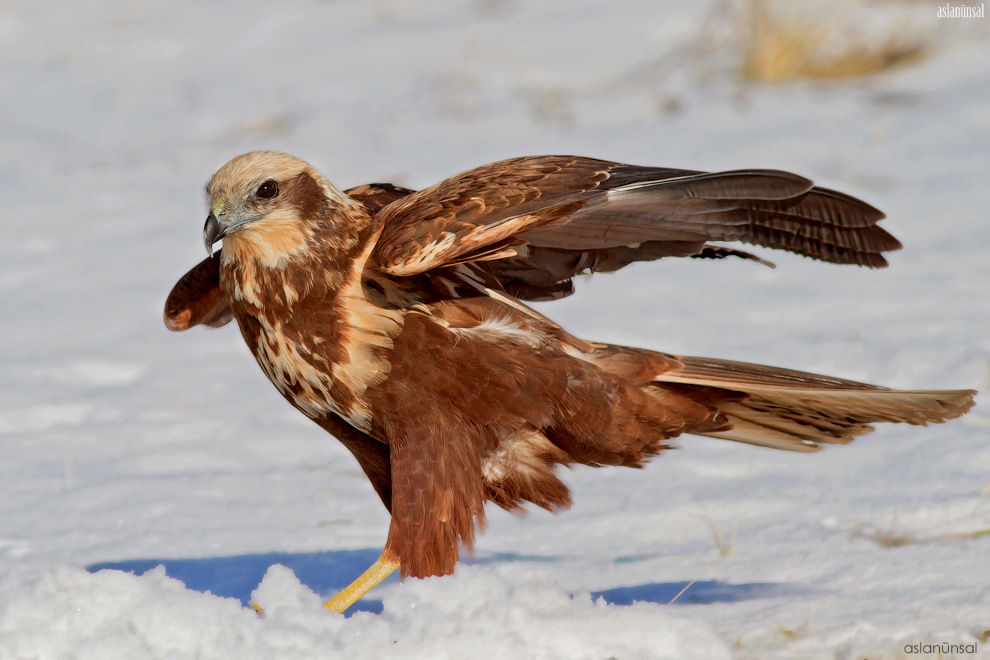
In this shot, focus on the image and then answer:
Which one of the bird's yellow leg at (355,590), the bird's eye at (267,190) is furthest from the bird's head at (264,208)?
the bird's yellow leg at (355,590)

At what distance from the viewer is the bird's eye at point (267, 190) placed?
389 centimetres

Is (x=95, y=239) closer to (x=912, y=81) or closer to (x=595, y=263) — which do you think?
(x=595, y=263)

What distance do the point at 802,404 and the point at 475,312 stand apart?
1206 millimetres

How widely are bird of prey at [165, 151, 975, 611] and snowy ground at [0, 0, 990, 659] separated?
420 millimetres

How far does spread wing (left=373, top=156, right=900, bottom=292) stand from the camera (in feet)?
11.5

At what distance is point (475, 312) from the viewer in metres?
3.83

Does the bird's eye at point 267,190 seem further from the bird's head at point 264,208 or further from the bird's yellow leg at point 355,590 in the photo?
the bird's yellow leg at point 355,590

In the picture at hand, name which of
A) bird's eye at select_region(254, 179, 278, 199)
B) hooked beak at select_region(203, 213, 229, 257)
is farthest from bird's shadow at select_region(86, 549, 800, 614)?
bird's eye at select_region(254, 179, 278, 199)

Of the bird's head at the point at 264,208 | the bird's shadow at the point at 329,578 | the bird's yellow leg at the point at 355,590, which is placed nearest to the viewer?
the bird's yellow leg at the point at 355,590

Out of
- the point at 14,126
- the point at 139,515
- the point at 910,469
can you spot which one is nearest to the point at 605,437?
the point at 910,469

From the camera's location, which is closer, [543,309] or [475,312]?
[475,312]

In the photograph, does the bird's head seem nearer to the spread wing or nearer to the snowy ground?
the spread wing

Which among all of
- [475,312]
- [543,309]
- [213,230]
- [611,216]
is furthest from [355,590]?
[543,309]

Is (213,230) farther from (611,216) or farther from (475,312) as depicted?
(611,216)
